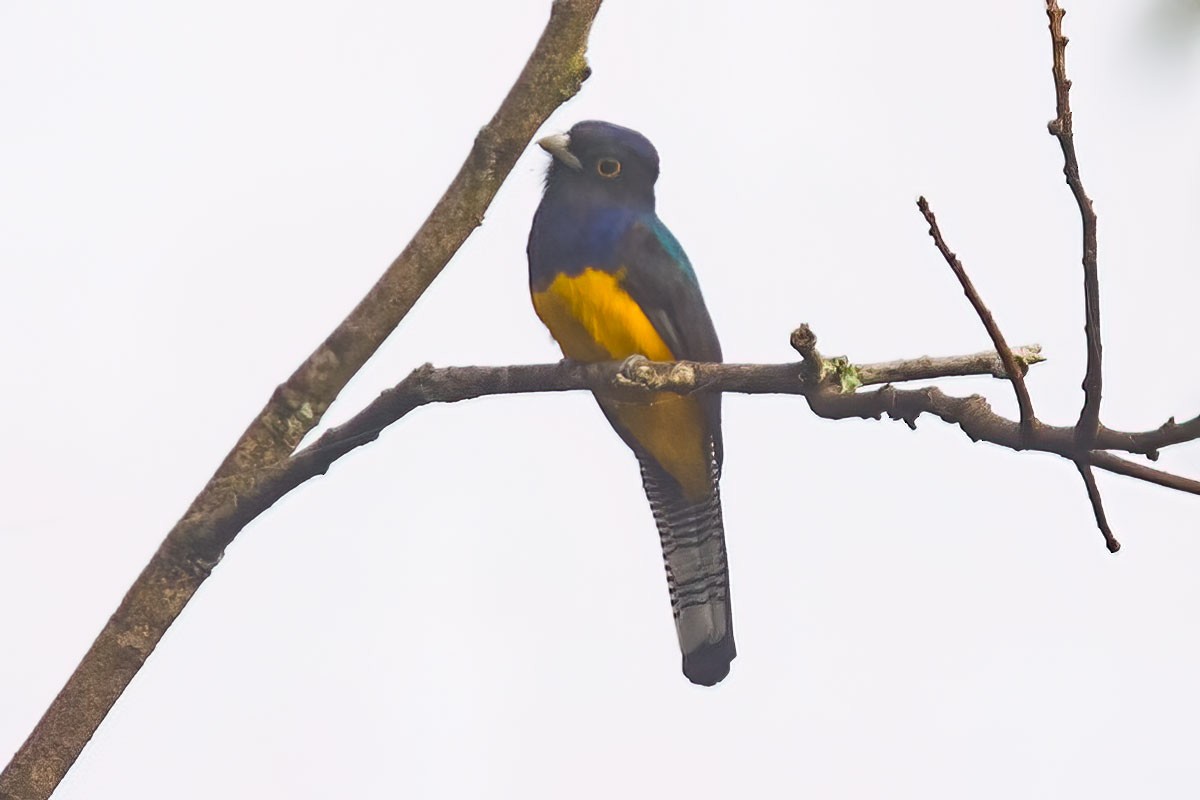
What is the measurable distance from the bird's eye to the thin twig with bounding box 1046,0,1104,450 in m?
1.10

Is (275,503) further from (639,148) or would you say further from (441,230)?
(639,148)

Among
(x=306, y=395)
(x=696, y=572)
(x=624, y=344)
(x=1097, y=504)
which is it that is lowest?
→ (x=1097, y=504)

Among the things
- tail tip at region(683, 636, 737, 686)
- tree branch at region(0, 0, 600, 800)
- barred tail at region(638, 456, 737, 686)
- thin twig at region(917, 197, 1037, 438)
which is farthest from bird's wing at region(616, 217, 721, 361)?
thin twig at region(917, 197, 1037, 438)

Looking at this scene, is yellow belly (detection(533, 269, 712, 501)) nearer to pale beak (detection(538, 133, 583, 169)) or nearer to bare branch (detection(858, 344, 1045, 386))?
pale beak (detection(538, 133, 583, 169))

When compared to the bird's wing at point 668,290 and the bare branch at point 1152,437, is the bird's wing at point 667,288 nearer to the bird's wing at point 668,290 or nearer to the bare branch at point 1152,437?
the bird's wing at point 668,290

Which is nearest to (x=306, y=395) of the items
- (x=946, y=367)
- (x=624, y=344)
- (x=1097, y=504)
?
(x=624, y=344)

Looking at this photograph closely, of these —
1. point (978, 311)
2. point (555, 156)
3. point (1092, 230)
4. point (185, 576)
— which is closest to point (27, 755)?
point (185, 576)

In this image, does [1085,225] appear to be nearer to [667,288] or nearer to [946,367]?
[946,367]

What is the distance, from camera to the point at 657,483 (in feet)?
8.17

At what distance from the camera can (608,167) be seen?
7.75ft

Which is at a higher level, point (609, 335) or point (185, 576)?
point (609, 335)

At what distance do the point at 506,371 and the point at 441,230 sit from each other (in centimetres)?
23

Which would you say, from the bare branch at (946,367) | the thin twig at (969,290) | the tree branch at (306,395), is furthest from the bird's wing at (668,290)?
the thin twig at (969,290)

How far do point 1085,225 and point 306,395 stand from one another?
3.77 ft
